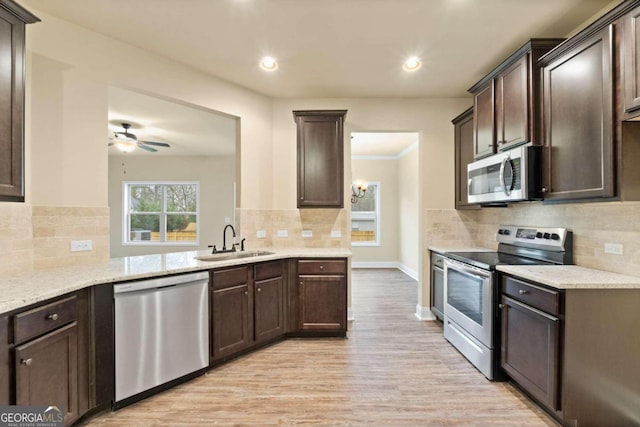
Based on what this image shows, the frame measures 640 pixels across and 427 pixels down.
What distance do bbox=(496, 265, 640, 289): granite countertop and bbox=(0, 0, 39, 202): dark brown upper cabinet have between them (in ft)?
10.4

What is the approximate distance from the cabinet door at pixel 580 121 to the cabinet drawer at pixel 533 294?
66cm

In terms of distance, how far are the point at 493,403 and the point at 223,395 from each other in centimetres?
192

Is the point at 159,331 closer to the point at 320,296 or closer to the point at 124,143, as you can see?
the point at 320,296

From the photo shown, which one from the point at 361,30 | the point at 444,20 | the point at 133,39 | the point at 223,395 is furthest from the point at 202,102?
the point at 223,395

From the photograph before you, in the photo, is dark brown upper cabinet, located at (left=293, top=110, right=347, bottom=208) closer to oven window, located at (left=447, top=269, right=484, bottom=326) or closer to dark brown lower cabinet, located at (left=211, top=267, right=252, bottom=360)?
dark brown lower cabinet, located at (left=211, top=267, right=252, bottom=360)

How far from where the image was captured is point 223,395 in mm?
2281

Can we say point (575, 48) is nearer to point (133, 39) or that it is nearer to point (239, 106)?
point (239, 106)

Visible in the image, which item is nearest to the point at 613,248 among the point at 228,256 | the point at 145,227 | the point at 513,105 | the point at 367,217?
the point at 513,105

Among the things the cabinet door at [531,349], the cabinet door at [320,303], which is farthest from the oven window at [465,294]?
the cabinet door at [320,303]

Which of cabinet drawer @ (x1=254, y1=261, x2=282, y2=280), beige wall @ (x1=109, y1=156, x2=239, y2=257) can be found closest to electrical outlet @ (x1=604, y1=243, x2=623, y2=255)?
cabinet drawer @ (x1=254, y1=261, x2=282, y2=280)

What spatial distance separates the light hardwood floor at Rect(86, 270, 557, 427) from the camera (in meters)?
2.02

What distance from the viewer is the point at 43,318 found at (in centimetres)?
166

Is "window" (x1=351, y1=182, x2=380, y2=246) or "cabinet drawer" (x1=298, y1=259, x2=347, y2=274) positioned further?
"window" (x1=351, y1=182, x2=380, y2=246)

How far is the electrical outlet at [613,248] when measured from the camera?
2.07 m
